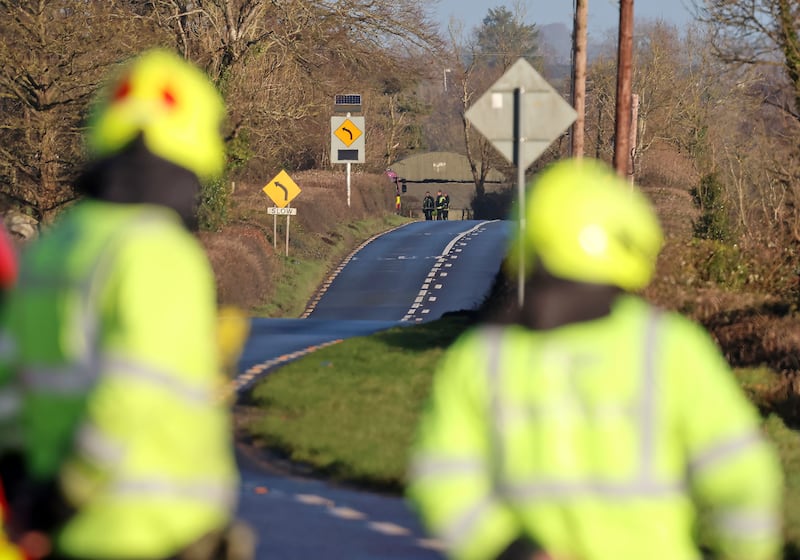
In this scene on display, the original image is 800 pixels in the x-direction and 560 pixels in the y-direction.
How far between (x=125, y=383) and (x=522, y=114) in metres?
11.8

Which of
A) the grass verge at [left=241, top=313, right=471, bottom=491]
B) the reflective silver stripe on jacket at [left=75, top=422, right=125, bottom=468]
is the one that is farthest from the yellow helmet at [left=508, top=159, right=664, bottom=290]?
the grass verge at [left=241, top=313, right=471, bottom=491]

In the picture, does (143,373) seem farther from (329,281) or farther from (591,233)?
(329,281)

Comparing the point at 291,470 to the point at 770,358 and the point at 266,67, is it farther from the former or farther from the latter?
the point at 266,67

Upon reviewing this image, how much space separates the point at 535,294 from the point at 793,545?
5597mm

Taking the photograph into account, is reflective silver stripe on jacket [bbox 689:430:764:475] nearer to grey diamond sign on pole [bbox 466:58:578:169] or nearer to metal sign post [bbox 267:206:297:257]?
grey diamond sign on pole [bbox 466:58:578:169]

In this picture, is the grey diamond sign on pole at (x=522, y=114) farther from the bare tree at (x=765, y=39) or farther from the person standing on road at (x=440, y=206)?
the person standing on road at (x=440, y=206)

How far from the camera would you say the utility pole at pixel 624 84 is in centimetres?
2605

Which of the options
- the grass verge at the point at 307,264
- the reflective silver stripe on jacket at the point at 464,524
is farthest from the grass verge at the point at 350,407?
the grass verge at the point at 307,264

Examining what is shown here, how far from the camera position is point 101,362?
302cm

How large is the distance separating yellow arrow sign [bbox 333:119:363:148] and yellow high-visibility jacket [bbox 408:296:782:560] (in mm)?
47032

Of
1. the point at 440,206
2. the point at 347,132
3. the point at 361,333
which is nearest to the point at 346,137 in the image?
the point at 347,132

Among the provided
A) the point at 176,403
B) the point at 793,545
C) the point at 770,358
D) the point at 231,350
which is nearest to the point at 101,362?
the point at 176,403

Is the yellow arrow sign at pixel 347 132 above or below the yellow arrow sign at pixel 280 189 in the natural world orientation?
above

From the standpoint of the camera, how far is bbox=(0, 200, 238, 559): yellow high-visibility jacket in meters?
2.99
